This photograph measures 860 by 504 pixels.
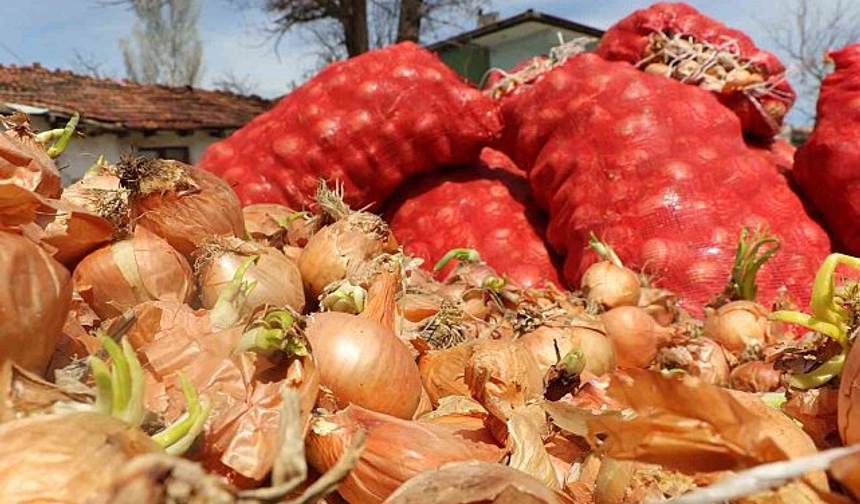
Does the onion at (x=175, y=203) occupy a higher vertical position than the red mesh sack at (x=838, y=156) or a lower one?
higher

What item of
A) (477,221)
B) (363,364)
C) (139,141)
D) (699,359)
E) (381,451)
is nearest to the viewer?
(381,451)

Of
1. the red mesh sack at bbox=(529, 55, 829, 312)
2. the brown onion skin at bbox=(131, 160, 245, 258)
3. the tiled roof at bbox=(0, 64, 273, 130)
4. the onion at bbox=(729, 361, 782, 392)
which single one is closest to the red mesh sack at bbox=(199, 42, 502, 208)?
the red mesh sack at bbox=(529, 55, 829, 312)

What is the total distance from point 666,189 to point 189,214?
147cm

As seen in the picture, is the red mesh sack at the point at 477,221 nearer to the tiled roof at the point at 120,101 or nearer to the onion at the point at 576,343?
the onion at the point at 576,343

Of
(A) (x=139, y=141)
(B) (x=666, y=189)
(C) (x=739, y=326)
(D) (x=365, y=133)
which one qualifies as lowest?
(A) (x=139, y=141)

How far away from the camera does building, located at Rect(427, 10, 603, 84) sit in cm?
1105

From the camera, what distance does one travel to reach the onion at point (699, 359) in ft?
5.52

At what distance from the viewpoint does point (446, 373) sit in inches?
50.5

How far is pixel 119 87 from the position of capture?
11.0 metres

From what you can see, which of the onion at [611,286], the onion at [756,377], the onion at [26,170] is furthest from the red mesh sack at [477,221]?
the onion at [26,170]

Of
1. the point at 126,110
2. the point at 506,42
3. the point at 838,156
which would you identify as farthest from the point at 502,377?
the point at 506,42

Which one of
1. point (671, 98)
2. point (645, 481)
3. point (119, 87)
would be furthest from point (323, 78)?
point (119, 87)

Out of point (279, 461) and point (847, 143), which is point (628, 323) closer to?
point (847, 143)

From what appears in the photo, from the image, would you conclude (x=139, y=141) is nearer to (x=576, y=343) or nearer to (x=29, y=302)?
(x=576, y=343)
